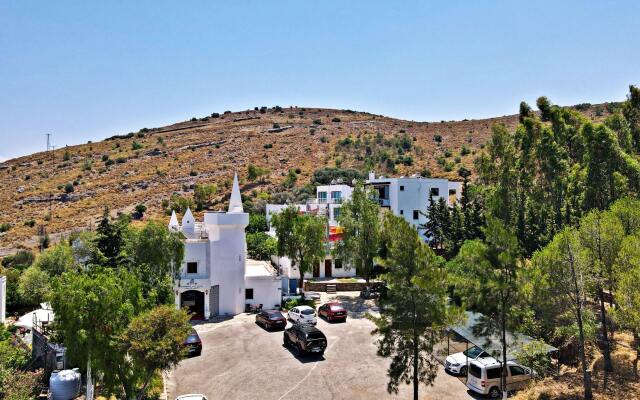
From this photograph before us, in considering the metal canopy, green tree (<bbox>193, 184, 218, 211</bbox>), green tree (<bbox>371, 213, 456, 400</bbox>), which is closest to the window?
the metal canopy

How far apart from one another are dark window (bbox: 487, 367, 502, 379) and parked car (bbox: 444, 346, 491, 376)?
1.53 metres

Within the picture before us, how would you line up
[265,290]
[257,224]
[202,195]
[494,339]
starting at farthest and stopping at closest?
1. [202,195]
2. [257,224]
3. [265,290]
4. [494,339]

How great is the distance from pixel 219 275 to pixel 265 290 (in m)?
3.56

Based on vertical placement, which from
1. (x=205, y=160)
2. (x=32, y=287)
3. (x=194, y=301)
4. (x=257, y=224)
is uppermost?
(x=205, y=160)

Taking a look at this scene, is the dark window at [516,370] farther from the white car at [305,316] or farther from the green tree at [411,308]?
the white car at [305,316]

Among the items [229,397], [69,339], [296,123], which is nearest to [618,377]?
[229,397]

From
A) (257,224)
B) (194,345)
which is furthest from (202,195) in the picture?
(194,345)

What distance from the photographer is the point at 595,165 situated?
3023cm

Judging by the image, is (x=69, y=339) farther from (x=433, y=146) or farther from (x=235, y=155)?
(x=433, y=146)

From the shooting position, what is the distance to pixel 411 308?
51.2 ft

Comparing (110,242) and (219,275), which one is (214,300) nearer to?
(219,275)

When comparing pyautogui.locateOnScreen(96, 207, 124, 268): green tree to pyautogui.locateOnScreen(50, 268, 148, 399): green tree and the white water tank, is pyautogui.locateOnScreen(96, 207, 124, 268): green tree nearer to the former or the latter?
the white water tank

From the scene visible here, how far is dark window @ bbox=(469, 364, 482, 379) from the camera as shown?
18.5 m

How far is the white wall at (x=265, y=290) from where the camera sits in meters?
33.2
